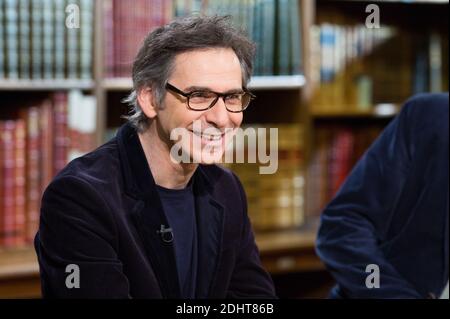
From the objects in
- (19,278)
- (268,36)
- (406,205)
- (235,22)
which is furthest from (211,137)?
(268,36)

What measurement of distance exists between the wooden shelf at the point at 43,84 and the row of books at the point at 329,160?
884 mm

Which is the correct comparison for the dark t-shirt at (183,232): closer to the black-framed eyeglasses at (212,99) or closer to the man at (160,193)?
the man at (160,193)

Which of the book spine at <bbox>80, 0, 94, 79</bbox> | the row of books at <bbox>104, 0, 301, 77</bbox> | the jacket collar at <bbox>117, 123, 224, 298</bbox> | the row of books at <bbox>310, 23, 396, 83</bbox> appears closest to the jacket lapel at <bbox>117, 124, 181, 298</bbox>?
the jacket collar at <bbox>117, 123, 224, 298</bbox>

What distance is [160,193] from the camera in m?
1.27

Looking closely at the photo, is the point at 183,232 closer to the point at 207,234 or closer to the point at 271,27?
the point at 207,234

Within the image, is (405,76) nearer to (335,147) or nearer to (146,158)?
(335,147)

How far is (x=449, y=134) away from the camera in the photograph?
1715mm

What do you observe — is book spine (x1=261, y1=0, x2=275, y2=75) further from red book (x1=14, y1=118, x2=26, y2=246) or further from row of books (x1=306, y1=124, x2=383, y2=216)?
red book (x1=14, y1=118, x2=26, y2=246)

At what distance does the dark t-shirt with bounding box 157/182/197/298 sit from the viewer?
126 centimetres

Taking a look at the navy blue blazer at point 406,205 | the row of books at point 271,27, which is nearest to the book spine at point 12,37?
the row of books at point 271,27

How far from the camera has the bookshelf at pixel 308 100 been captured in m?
2.48

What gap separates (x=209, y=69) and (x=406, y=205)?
0.76 meters

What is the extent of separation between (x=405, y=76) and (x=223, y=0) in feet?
2.77
